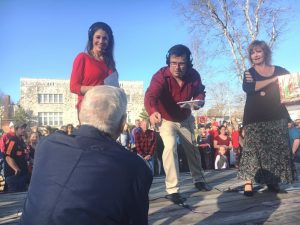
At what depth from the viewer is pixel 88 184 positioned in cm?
167

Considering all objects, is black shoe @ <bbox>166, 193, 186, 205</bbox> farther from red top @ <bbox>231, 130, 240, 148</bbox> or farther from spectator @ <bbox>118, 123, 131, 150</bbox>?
red top @ <bbox>231, 130, 240, 148</bbox>

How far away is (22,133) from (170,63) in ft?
18.8

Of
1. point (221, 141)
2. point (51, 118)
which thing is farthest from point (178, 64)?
point (51, 118)

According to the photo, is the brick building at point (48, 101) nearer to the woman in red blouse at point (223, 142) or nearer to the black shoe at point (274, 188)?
the woman in red blouse at point (223, 142)

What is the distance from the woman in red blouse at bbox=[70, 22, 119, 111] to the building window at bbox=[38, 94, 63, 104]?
5795cm

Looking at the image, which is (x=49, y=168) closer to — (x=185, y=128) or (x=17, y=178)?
(x=185, y=128)

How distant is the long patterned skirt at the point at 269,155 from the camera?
4113 mm

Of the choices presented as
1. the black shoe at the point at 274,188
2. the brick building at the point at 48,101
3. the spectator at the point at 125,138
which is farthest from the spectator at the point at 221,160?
the brick building at the point at 48,101

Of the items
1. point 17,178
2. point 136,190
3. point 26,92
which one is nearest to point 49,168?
point 136,190

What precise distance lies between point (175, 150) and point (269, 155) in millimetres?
1119

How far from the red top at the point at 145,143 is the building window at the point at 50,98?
53216 mm

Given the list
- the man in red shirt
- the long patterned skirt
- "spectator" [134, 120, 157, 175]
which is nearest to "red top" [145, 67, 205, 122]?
the man in red shirt

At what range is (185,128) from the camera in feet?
14.7

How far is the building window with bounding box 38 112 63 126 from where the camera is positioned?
5919cm
